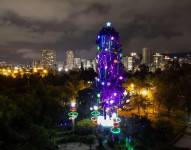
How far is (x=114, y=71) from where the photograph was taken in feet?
103

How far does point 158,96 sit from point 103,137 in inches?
498

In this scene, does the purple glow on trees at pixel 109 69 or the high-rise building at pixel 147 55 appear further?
the high-rise building at pixel 147 55

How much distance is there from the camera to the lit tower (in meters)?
30.8

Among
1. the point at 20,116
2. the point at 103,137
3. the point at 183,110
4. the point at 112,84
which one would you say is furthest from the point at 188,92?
the point at 20,116

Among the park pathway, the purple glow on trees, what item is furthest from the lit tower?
the park pathway

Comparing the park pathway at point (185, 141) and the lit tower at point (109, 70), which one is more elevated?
the lit tower at point (109, 70)

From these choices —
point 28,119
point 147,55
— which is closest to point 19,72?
point 28,119

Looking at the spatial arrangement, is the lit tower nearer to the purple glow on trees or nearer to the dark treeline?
the purple glow on trees

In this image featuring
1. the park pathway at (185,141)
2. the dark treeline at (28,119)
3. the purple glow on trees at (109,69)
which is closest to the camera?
the dark treeline at (28,119)

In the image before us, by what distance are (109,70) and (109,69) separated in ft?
0.26

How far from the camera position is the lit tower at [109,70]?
30.8m

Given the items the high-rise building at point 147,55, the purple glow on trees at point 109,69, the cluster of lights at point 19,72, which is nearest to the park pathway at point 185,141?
the purple glow on trees at point 109,69

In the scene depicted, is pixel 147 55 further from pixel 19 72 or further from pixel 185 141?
pixel 185 141

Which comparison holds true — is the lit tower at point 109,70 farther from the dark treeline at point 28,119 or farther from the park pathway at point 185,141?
the park pathway at point 185,141
